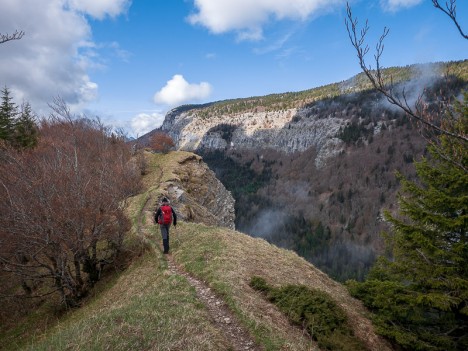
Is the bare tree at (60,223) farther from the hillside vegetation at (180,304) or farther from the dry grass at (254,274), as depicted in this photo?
the dry grass at (254,274)

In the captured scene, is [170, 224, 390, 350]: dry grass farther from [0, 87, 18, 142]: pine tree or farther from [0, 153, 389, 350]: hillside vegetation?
[0, 87, 18, 142]: pine tree

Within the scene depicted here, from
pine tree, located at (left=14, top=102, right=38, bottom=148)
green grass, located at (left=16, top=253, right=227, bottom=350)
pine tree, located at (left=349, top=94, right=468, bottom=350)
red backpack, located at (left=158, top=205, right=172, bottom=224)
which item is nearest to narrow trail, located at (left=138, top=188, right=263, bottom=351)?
green grass, located at (left=16, top=253, right=227, bottom=350)

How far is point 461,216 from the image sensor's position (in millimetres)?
13258

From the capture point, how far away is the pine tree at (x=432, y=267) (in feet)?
42.4

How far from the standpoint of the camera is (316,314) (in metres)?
11.9

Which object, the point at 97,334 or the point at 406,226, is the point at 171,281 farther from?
the point at 406,226

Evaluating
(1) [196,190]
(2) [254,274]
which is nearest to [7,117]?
(1) [196,190]

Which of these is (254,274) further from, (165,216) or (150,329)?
(150,329)

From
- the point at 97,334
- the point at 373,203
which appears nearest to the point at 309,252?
the point at 373,203

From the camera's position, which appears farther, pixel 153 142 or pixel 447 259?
pixel 153 142

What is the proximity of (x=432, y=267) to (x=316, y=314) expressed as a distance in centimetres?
553

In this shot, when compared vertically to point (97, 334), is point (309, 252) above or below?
below

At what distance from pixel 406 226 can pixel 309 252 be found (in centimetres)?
13931

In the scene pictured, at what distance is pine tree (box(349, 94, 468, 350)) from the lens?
1291 cm
